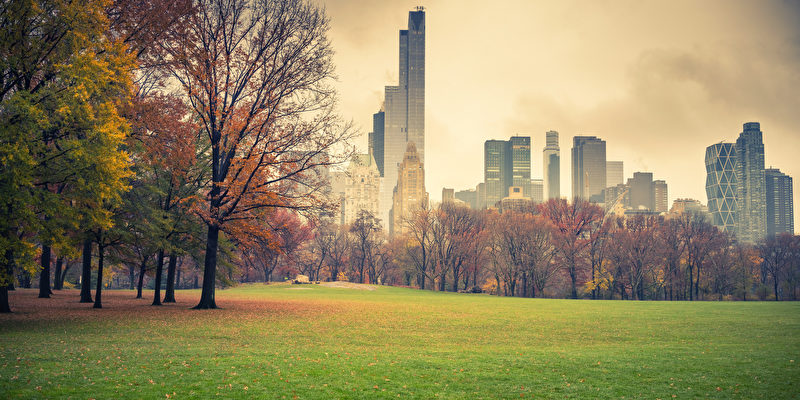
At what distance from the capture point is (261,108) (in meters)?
28.7

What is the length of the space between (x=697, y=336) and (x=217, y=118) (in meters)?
26.9

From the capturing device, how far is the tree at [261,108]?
28.2m

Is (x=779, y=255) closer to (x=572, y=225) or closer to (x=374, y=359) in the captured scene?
(x=572, y=225)

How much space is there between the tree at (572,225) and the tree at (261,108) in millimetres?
53924

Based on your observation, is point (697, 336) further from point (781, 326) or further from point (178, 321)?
point (178, 321)

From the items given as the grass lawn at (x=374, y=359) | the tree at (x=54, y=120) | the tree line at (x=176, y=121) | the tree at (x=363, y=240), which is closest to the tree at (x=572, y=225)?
the tree at (x=363, y=240)

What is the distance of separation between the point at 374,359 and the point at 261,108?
18712 millimetres

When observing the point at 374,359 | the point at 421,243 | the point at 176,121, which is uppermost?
the point at 176,121

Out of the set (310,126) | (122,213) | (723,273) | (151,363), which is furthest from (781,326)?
(723,273)

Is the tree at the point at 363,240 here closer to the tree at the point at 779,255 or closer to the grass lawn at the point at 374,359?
the tree at the point at 779,255

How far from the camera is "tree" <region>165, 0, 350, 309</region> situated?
28234mm

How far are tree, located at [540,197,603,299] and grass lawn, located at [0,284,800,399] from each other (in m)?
49.5

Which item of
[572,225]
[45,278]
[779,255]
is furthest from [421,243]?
[45,278]

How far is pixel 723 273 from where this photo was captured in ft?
246
